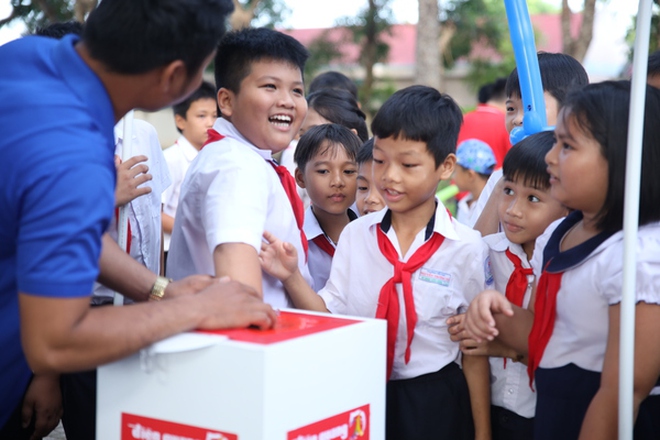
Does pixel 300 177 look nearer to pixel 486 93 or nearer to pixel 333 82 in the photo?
pixel 333 82

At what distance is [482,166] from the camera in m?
5.12

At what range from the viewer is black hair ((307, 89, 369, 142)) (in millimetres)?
4559

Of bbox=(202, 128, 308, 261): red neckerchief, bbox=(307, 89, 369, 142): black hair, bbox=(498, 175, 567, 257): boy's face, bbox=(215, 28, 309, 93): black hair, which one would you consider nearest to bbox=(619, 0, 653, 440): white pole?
bbox=(498, 175, 567, 257): boy's face

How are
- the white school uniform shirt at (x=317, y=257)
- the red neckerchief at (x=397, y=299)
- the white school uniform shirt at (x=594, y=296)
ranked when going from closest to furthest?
the white school uniform shirt at (x=594, y=296) → the red neckerchief at (x=397, y=299) → the white school uniform shirt at (x=317, y=257)

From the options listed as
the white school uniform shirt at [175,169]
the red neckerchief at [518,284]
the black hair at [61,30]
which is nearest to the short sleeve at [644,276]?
the red neckerchief at [518,284]

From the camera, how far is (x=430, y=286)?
8.05ft

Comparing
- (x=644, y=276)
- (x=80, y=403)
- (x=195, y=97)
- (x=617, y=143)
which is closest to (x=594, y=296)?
(x=644, y=276)

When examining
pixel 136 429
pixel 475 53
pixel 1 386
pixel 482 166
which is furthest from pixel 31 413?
pixel 475 53

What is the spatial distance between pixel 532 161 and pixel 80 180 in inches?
62.2

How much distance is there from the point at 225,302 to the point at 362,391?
0.39 meters

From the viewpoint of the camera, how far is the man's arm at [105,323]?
1.57 metres

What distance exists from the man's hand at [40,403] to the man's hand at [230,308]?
2.75 feet

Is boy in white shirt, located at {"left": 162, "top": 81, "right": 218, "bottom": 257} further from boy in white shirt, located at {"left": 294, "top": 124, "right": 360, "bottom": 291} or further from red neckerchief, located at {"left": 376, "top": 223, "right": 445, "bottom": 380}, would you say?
red neckerchief, located at {"left": 376, "top": 223, "right": 445, "bottom": 380}

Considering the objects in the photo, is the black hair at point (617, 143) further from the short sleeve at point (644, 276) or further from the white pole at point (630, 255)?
the white pole at point (630, 255)
